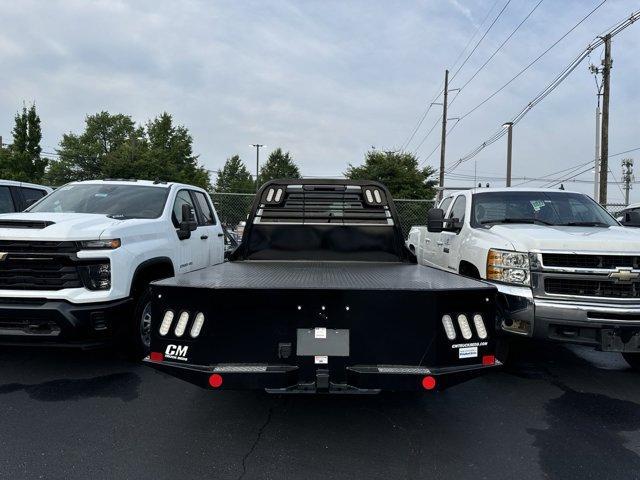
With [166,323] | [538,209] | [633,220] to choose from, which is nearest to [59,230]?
[166,323]

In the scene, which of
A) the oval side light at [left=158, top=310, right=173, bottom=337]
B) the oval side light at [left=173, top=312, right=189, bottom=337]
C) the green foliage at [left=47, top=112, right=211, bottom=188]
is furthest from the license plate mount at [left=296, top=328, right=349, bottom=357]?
the green foliage at [left=47, top=112, right=211, bottom=188]

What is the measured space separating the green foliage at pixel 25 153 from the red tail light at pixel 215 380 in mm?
35915

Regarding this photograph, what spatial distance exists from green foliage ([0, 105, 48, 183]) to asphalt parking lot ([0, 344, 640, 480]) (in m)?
33.6

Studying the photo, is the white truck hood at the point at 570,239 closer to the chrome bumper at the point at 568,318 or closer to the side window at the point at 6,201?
the chrome bumper at the point at 568,318

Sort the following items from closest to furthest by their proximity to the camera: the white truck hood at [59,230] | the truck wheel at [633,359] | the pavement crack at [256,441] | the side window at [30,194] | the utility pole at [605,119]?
the pavement crack at [256,441] < the white truck hood at [59,230] < the truck wheel at [633,359] < the side window at [30,194] < the utility pole at [605,119]

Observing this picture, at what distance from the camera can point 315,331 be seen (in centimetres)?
308

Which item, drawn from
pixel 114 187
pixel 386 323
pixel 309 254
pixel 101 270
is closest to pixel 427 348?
pixel 386 323

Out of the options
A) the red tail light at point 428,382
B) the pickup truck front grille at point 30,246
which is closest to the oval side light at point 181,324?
the red tail light at point 428,382

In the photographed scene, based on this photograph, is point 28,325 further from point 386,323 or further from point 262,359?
point 386,323

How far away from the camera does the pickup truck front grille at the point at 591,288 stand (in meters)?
4.39

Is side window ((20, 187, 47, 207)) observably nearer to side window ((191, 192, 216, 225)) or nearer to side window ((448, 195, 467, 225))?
side window ((191, 192, 216, 225))

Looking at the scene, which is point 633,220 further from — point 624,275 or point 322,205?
point 322,205

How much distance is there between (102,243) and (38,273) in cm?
60

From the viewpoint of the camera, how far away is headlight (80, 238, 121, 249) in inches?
175
